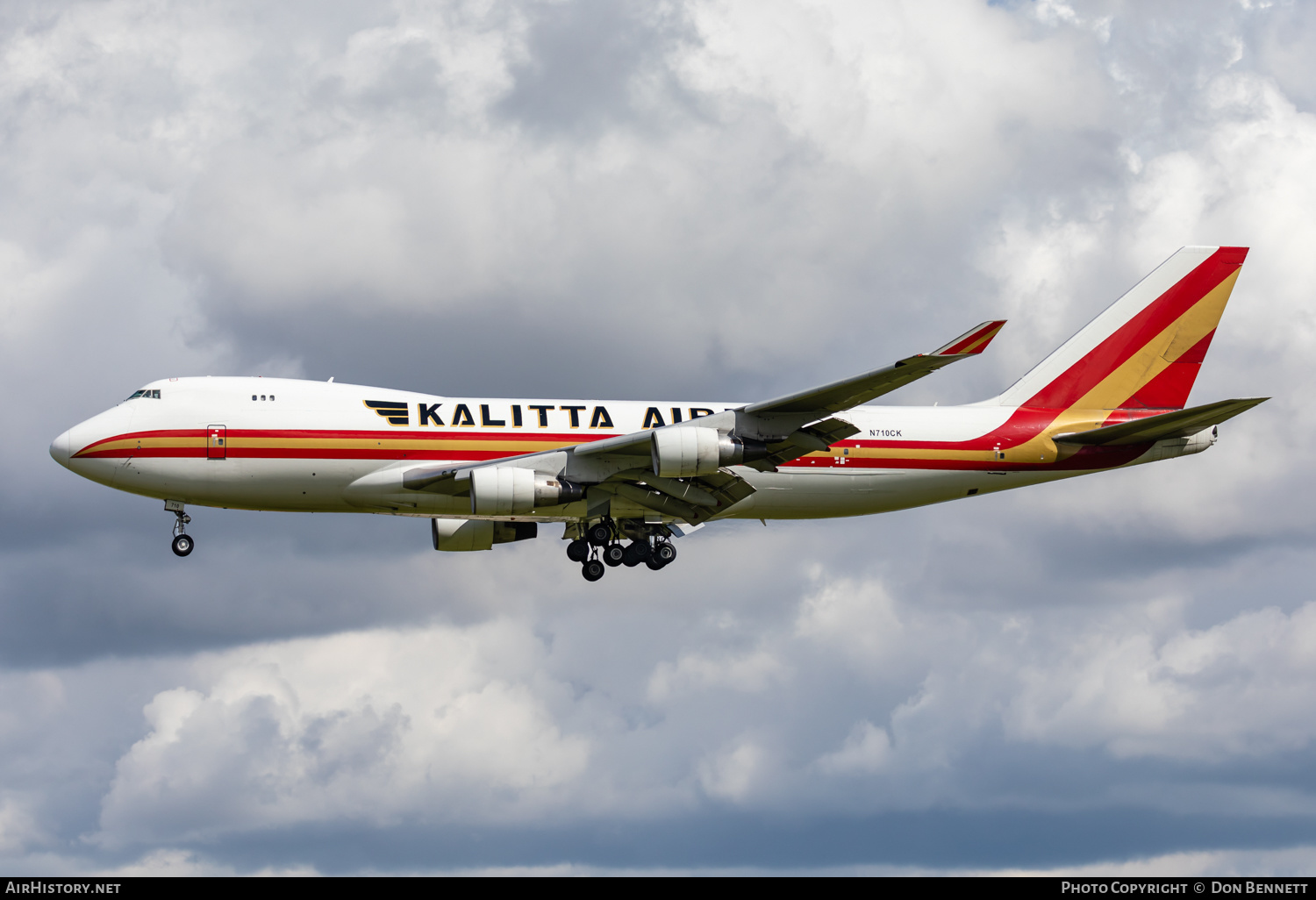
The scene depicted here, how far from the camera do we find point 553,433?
A: 47125 millimetres

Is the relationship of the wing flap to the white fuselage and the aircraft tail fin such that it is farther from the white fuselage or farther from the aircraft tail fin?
the aircraft tail fin

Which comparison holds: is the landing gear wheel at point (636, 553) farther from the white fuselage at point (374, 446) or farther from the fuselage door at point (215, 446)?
the fuselage door at point (215, 446)

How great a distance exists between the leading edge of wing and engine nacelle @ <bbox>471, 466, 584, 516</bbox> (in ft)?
22.4

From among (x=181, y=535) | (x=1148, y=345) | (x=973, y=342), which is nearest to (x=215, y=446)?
(x=181, y=535)

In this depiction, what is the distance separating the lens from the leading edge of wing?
128ft

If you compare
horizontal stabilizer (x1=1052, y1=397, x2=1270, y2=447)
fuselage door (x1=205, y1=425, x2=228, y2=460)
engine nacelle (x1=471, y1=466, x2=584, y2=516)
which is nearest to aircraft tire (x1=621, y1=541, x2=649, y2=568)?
engine nacelle (x1=471, y1=466, x2=584, y2=516)

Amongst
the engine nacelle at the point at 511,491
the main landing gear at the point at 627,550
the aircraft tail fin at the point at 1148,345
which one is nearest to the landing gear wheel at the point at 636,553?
the main landing gear at the point at 627,550

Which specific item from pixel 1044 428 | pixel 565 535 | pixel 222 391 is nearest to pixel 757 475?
pixel 565 535

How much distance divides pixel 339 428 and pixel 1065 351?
2775 centimetres

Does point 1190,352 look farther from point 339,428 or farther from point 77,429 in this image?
point 77,429

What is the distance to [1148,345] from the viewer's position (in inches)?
2154

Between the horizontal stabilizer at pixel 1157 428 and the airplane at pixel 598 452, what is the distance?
0.30ft
